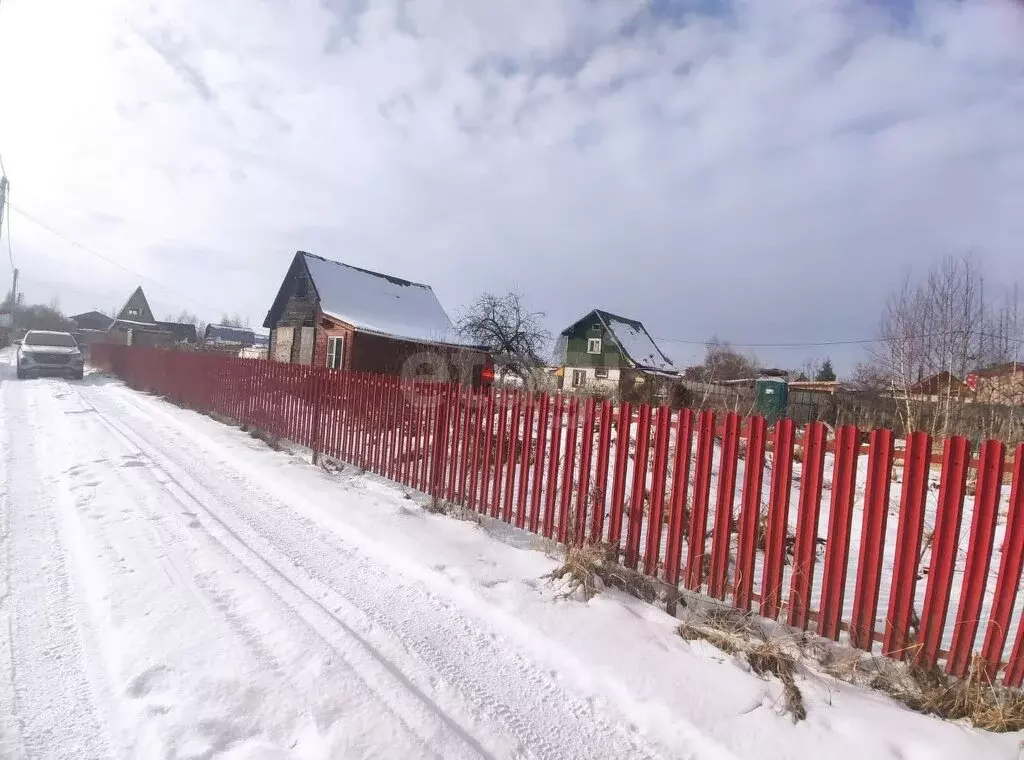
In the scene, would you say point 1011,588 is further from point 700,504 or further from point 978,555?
point 700,504

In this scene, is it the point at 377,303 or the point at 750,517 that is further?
the point at 377,303

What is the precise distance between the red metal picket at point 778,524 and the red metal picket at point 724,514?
0.81 ft

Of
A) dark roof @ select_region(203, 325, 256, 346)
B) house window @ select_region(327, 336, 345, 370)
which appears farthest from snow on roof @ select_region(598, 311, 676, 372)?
dark roof @ select_region(203, 325, 256, 346)

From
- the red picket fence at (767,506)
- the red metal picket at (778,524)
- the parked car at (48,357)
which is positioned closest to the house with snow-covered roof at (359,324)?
the parked car at (48,357)

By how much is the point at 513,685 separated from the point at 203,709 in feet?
4.64

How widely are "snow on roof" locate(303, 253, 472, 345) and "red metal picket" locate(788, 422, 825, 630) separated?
18.8 m

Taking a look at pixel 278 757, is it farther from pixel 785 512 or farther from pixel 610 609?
pixel 785 512

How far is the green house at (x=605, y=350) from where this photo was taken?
37219 millimetres

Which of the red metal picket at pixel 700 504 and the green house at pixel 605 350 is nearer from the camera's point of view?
→ the red metal picket at pixel 700 504

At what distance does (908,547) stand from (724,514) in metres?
0.98

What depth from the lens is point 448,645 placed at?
9.67ft

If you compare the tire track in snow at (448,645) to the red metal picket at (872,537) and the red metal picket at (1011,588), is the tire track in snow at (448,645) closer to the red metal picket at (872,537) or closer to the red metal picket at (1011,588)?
the red metal picket at (872,537)

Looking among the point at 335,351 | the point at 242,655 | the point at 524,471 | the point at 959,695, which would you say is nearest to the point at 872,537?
the point at 959,695

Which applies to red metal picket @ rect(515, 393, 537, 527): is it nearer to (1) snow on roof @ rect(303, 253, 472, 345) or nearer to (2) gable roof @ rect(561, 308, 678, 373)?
(1) snow on roof @ rect(303, 253, 472, 345)
